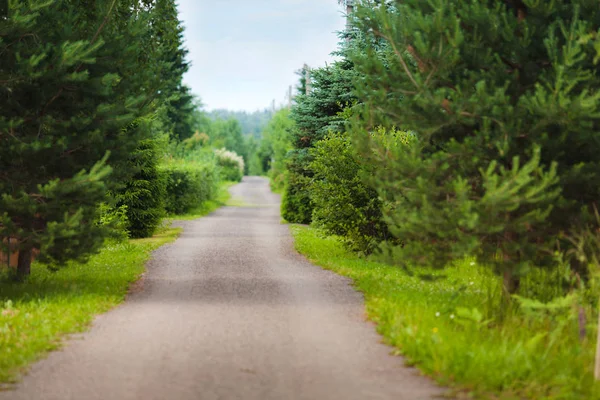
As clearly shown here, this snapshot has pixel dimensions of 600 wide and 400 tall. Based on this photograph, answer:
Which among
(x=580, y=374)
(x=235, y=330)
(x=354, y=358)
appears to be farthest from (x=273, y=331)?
(x=580, y=374)

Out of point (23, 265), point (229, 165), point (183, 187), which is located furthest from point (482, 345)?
point (229, 165)

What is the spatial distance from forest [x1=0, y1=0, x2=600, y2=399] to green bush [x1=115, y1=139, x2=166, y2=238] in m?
10.5

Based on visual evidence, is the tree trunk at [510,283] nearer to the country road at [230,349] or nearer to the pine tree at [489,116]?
the pine tree at [489,116]

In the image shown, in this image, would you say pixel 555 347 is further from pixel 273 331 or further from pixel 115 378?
pixel 115 378

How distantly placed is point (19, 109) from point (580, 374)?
29.1ft

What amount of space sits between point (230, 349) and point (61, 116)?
541cm

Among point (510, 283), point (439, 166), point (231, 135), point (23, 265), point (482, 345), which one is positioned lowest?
point (482, 345)

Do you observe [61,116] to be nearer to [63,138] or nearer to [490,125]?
[63,138]

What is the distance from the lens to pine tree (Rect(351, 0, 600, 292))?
29.7ft

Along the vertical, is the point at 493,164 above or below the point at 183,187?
above

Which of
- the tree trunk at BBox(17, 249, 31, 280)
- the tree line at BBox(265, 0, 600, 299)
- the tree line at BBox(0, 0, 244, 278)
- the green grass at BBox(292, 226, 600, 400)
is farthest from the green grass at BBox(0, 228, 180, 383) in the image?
the tree line at BBox(265, 0, 600, 299)

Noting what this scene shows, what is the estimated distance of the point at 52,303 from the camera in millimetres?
11133

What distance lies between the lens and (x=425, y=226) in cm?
921

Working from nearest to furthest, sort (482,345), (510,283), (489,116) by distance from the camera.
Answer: (482,345)
(489,116)
(510,283)
